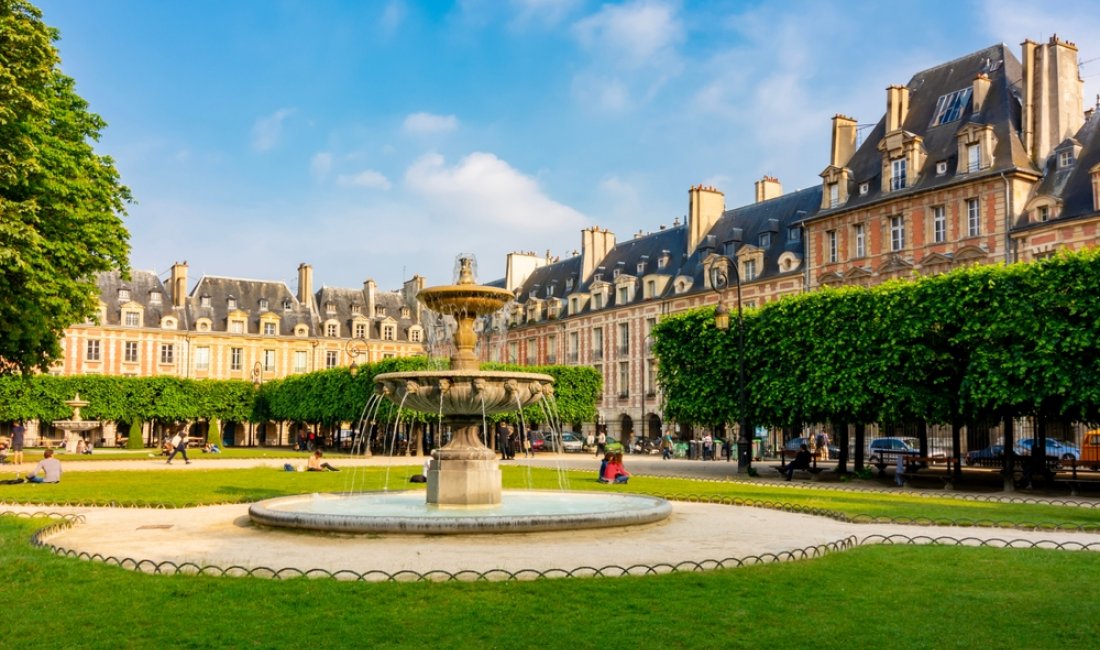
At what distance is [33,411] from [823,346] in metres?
48.6

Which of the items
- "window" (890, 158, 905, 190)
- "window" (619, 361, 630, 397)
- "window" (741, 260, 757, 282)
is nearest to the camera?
"window" (890, 158, 905, 190)

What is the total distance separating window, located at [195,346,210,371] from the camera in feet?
235

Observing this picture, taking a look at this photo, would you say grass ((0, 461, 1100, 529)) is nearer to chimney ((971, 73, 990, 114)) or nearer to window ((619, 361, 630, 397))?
chimney ((971, 73, 990, 114))

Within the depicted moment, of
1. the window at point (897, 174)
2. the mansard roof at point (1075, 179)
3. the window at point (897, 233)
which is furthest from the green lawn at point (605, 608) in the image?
the window at point (897, 174)

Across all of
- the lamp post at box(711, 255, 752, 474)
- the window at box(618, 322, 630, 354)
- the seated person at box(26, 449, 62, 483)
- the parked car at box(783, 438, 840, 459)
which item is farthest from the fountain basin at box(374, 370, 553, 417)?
the window at box(618, 322, 630, 354)

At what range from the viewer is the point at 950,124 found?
39.6m

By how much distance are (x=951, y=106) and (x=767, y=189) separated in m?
14.9

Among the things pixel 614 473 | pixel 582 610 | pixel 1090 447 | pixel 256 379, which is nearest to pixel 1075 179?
pixel 1090 447

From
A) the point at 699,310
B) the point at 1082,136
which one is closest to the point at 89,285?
the point at 699,310

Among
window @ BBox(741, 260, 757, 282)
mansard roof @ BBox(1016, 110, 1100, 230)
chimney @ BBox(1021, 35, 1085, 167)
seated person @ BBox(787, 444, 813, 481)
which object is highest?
chimney @ BBox(1021, 35, 1085, 167)

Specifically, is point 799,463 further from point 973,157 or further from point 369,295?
point 369,295

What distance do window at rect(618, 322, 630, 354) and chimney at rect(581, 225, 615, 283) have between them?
7.05 metres

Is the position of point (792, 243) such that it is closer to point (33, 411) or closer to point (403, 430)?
point (403, 430)

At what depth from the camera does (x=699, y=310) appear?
100ft
